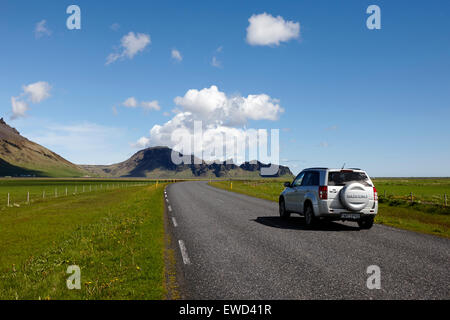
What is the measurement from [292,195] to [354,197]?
9.90 ft

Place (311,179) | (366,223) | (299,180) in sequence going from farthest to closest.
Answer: (299,180)
(311,179)
(366,223)

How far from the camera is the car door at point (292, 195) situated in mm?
13623

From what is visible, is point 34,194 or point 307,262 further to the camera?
point 34,194

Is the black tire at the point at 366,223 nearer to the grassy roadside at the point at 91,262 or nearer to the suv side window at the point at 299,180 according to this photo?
the suv side window at the point at 299,180

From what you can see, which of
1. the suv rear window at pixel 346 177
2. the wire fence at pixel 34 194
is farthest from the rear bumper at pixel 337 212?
the wire fence at pixel 34 194

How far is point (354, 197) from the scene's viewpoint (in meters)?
11.2

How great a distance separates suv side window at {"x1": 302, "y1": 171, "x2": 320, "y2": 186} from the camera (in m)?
12.2

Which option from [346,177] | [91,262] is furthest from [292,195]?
[91,262]

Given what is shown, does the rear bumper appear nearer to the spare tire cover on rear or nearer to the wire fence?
the spare tire cover on rear

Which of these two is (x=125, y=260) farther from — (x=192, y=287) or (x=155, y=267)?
(x=192, y=287)

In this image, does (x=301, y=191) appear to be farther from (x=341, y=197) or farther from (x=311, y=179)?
(x=341, y=197)

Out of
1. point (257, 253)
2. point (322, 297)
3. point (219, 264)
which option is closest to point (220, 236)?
point (257, 253)

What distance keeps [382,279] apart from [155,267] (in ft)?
13.9
